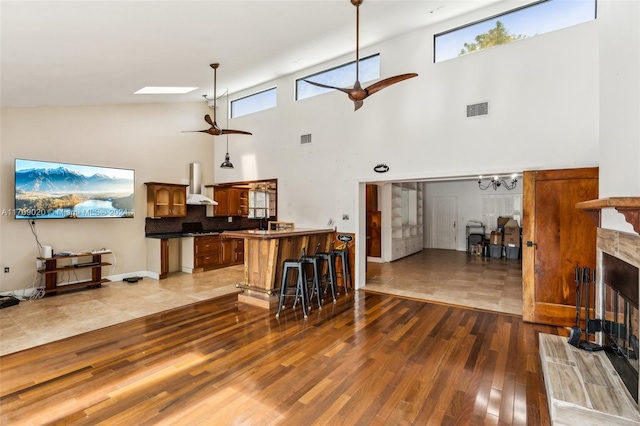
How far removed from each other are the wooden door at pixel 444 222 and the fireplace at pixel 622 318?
867 centimetres

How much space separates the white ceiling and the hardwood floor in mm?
3158

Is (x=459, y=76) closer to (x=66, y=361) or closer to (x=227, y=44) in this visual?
(x=227, y=44)

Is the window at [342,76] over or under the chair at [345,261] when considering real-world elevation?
over

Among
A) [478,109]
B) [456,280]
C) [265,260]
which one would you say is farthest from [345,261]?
[478,109]

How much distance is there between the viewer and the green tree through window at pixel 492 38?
15.1 feet

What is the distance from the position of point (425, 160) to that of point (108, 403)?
508cm

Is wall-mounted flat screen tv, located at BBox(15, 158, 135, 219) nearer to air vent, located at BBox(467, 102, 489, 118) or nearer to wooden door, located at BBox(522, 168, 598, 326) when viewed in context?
air vent, located at BBox(467, 102, 489, 118)

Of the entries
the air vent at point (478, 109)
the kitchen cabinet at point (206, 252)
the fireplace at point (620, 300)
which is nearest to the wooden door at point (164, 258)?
the kitchen cabinet at point (206, 252)

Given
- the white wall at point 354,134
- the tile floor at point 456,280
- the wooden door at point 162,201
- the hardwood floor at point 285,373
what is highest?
the white wall at point 354,134

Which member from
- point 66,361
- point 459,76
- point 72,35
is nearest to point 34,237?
point 66,361

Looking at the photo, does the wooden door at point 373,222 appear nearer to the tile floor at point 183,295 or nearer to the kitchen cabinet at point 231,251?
the tile floor at point 183,295

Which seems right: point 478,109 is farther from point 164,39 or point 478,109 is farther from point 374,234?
point 374,234

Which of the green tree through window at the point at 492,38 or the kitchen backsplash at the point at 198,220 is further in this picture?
the kitchen backsplash at the point at 198,220

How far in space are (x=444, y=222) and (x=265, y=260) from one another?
8.45m
